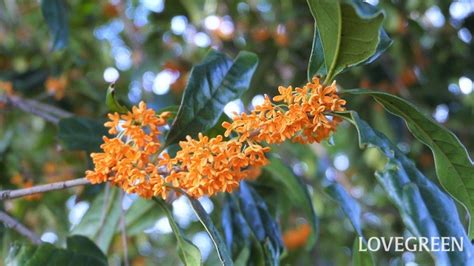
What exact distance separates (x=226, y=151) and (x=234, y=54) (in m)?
1.45

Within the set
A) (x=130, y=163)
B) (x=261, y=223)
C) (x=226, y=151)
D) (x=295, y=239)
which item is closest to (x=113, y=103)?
(x=130, y=163)

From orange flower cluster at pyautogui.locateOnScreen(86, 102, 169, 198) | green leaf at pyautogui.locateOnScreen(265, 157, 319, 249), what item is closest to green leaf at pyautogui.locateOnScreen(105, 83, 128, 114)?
orange flower cluster at pyautogui.locateOnScreen(86, 102, 169, 198)

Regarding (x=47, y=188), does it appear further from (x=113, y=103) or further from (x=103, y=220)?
(x=103, y=220)

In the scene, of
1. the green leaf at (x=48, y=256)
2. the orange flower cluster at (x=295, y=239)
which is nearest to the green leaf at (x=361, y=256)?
the green leaf at (x=48, y=256)

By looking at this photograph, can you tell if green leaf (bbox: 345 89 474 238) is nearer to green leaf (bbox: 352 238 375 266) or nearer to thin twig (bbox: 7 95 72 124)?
green leaf (bbox: 352 238 375 266)

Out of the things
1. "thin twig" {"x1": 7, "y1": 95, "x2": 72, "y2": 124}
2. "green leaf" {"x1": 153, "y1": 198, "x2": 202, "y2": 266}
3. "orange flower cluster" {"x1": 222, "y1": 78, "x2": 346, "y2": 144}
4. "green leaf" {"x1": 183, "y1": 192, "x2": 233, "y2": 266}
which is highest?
"orange flower cluster" {"x1": 222, "y1": 78, "x2": 346, "y2": 144}

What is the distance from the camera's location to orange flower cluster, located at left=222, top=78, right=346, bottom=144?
82 cm

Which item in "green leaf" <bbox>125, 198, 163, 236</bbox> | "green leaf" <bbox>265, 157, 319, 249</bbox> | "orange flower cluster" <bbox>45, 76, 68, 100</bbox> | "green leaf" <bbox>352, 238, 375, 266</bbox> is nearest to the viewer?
"green leaf" <bbox>352, 238, 375, 266</bbox>

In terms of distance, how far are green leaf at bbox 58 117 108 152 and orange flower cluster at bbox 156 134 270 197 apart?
457 mm

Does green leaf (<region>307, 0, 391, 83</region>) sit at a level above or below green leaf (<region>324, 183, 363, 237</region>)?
above

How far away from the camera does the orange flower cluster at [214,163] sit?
0.83 metres

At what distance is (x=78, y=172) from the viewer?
1.81 meters

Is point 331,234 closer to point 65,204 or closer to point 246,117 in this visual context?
point 65,204

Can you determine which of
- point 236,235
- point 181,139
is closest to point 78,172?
point 236,235
